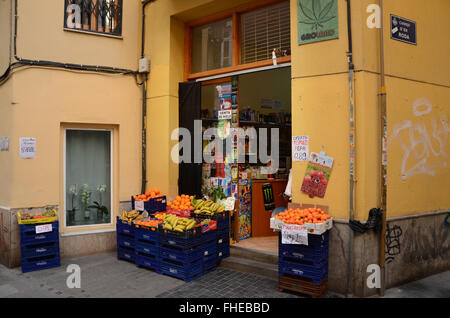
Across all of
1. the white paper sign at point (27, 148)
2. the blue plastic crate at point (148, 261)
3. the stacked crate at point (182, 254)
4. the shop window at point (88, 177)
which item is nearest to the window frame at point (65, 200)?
the shop window at point (88, 177)

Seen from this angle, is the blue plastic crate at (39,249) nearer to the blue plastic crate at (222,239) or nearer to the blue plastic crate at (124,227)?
the blue plastic crate at (124,227)

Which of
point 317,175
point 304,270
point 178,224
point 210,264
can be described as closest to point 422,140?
point 317,175

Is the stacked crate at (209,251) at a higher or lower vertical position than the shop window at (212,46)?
lower

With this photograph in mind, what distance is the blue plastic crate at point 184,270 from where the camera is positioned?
558 cm

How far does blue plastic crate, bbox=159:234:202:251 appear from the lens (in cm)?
558

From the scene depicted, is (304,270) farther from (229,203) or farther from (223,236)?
(229,203)

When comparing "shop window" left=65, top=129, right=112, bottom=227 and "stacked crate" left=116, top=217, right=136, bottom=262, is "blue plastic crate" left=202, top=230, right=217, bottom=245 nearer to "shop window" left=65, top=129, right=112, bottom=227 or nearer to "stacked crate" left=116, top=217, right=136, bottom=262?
"stacked crate" left=116, top=217, right=136, bottom=262

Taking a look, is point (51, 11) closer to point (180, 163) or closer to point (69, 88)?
point (69, 88)

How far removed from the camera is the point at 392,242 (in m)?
5.24

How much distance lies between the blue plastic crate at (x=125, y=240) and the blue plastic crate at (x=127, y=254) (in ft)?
0.26

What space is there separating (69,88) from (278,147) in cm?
472

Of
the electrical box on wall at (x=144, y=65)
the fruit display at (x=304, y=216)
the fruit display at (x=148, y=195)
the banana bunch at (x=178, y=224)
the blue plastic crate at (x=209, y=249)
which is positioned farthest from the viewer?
the electrical box on wall at (x=144, y=65)

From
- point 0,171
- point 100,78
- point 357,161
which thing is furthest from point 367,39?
point 0,171

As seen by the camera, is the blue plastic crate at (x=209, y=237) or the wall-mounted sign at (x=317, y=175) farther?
the blue plastic crate at (x=209, y=237)
